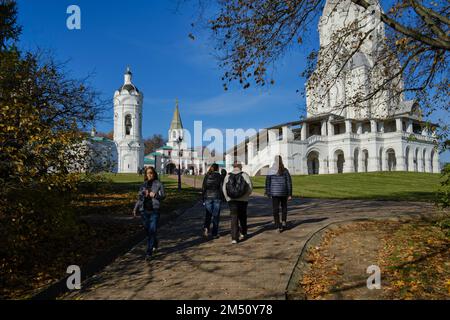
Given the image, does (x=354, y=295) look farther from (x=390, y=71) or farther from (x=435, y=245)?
(x=390, y=71)

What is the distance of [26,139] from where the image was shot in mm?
6449

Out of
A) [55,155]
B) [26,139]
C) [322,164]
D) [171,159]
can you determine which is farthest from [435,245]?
[171,159]

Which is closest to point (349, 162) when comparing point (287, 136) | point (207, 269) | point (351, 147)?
point (351, 147)

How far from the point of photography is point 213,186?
8625 mm

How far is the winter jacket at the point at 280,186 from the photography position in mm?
8680

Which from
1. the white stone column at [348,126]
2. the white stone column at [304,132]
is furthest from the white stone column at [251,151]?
the white stone column at [348,126]

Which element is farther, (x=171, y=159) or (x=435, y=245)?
(x=171, y=159)

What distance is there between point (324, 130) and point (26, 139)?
47620mm

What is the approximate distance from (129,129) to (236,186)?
216ft

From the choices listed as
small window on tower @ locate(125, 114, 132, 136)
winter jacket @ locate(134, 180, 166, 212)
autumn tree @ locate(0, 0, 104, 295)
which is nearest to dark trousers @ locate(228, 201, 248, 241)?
winter jacket @ locate(134, 180, 166, 212)

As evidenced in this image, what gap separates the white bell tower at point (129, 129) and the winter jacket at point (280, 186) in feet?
206
